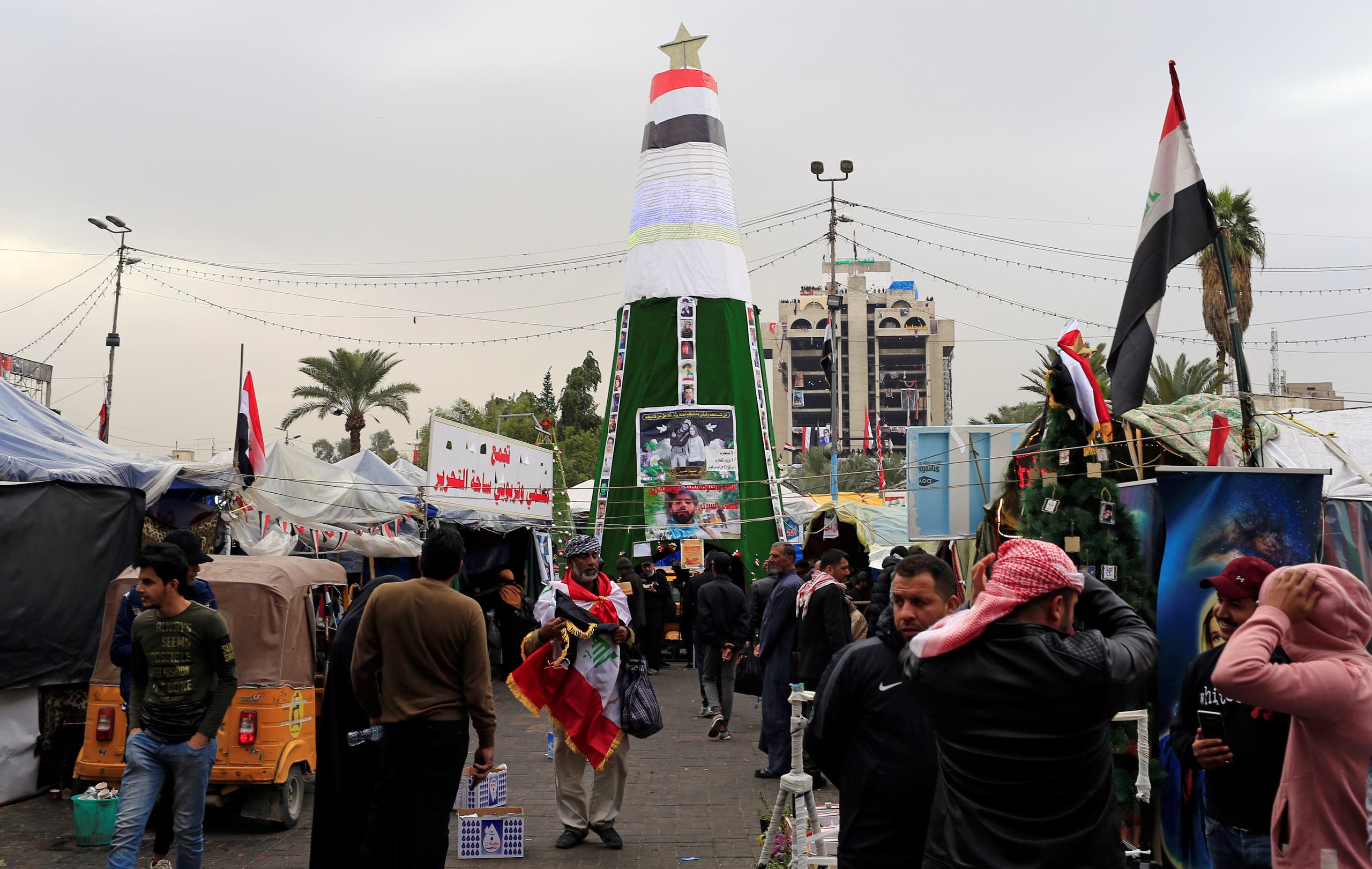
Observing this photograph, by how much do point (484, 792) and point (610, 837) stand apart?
90cm

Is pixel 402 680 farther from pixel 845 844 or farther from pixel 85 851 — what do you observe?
pixel 85 851

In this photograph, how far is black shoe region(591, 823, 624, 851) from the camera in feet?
22.8

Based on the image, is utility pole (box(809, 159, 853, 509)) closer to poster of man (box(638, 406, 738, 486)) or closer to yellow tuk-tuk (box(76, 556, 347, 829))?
poster of man (box(638, 406, 738, 486))

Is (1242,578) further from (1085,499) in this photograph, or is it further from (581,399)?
(581,399)

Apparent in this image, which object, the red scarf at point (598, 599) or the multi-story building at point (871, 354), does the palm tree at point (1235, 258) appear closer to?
the red scarf at point (598, 599)

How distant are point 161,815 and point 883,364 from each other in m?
106

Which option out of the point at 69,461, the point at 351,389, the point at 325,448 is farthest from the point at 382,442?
the point at 69,461

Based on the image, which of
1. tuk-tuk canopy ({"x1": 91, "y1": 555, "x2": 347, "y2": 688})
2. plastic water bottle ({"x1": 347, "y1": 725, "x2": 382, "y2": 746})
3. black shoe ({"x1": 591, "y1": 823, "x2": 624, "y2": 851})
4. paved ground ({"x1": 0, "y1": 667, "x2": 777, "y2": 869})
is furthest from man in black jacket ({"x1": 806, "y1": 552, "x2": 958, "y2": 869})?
tuk-tuk canopy ({"x1": 91, "y1": 555, "x2": 347, "y2": 688})

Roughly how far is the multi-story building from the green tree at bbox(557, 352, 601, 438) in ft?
177

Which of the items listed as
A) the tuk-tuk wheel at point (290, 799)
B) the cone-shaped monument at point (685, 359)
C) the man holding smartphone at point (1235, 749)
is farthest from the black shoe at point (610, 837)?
the cone-shaped monument at point (685, 359)

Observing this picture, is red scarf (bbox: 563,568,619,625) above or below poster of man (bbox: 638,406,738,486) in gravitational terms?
below

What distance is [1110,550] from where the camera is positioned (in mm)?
6441

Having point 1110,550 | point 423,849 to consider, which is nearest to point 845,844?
point 423,849

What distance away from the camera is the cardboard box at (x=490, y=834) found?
6664mm
